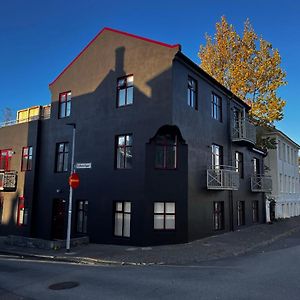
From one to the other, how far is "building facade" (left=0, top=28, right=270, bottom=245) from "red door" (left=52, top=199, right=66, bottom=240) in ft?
0.19

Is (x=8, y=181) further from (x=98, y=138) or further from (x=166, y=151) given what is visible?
(x=166, y=151)

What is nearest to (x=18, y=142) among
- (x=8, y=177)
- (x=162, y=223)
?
(x=8, y=177)

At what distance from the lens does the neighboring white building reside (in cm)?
3406

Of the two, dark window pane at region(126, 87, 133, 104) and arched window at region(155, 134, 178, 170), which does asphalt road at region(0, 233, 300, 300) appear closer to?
arched window at region(155, 134, 178, 170)

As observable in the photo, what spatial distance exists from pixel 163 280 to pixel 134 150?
8.64 meters

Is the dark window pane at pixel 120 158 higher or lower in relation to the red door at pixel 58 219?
higher

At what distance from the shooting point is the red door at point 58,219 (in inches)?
782

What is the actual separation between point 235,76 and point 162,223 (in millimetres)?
17605

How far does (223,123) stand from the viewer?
2203cm

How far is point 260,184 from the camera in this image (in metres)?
26.4

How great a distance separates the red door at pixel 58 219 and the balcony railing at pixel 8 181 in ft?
14.3

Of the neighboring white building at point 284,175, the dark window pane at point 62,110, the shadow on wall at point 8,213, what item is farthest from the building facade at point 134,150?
the neighboring white building at point 284,175

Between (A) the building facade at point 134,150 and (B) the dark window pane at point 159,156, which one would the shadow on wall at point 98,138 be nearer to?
(A) the building facade at point 134,150

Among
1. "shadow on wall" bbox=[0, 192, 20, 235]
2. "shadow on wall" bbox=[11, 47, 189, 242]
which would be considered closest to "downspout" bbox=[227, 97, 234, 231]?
"shadow on wall" bbox=[11, 47, 189, 242]
